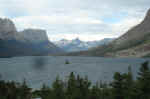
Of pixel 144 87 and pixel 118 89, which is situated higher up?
pixel 144 87

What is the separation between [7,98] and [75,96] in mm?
19904

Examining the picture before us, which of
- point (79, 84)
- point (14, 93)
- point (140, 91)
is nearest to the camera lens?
point (140, 91)

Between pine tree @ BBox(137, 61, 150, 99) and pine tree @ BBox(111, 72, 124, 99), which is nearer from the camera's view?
pine tree @ BBox(137, 61, 150, 99)

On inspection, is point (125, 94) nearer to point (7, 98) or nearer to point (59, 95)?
point (59, 95)

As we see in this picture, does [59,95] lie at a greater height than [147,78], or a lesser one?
lesser

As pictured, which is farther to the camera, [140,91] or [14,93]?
[14,93]

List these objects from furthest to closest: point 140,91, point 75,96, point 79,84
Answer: point 79,84, point 75,96, point 140,91

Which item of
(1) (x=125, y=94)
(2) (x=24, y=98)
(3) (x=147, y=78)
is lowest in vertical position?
(2) (x=24, y=98)

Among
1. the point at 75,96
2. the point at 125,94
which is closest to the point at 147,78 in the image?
the point at 125,94

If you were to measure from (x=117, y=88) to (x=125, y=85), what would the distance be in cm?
150

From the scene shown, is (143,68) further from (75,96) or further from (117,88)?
(75,96)

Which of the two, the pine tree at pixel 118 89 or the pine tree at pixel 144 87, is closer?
the pine tree at pixel 144 87

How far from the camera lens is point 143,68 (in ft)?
114

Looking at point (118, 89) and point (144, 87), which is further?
point (118, 89)
